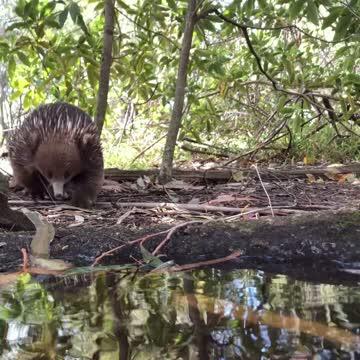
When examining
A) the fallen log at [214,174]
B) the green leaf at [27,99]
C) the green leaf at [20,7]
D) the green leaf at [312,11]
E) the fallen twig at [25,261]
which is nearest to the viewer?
the fallen twig at [25,261]

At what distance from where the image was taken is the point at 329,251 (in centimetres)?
198

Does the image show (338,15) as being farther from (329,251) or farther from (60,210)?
(60,210)

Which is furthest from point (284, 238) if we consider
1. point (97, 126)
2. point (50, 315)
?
point (97, 126)

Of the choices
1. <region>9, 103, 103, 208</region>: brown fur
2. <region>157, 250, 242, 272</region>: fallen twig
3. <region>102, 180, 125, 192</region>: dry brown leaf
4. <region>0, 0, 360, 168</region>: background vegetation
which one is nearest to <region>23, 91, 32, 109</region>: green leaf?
<region>0, 0, 360, 168</region>: background vegetation

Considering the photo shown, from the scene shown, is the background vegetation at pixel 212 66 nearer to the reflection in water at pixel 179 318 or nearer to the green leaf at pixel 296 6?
the green leaf at pixel 296 6

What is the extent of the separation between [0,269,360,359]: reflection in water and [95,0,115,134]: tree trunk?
2.32 meters

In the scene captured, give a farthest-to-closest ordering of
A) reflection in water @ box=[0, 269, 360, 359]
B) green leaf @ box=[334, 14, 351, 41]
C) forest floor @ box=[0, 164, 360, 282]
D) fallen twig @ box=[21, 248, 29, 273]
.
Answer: green leaf @ box=[334, 14, 351, 41], forest floor @ box=[0, 164, 360, 282], fallen twig @ box=[21, 248, 29, 273], reflection in water @ box=[0, 269, 360, 359]

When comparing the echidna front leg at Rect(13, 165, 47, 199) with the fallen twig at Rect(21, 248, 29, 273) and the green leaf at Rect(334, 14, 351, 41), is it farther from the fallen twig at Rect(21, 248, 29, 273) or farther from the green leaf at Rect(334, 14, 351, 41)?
the green leaf at Rect(334, 14, 351, 41)

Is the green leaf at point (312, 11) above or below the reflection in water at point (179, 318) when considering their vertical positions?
above

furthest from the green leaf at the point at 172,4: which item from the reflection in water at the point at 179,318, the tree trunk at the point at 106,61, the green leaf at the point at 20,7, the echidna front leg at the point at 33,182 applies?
the reflection in water at the point at 179,318

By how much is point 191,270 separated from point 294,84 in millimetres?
2567

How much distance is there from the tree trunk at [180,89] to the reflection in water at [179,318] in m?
1.85

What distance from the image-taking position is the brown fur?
3.37 m

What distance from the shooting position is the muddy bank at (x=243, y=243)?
1.95 m
